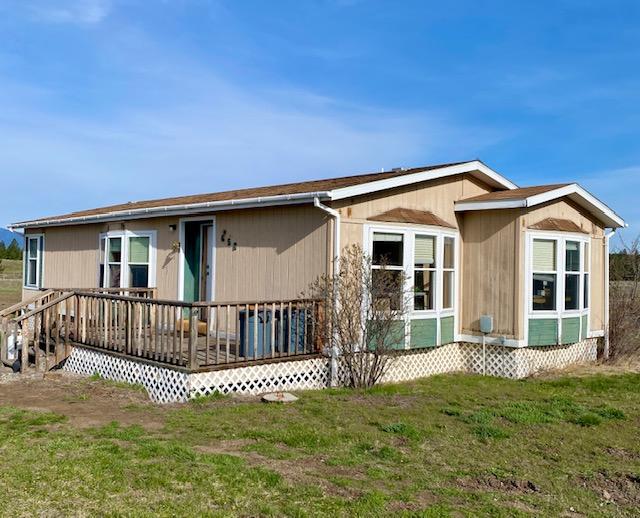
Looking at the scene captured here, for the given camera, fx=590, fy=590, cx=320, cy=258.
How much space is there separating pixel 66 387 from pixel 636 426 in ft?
25.4

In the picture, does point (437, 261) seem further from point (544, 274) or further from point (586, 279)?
point (586, 279)

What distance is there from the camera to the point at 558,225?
429 inches

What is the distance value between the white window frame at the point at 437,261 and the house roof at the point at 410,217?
9 cm

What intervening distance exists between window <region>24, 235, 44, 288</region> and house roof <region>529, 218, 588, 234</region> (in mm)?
13114

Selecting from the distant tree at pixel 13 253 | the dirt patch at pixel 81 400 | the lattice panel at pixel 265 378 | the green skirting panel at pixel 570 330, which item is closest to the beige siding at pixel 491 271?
the green skirting panel at pixel 570 330

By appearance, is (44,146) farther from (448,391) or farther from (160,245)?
(448,391)

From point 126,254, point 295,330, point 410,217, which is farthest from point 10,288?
point 410,217

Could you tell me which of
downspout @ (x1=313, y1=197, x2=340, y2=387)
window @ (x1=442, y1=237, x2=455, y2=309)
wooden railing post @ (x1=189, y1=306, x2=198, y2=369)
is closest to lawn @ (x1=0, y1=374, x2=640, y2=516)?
downspout @ (x1=313, y1=197, x2=340, y2=387)

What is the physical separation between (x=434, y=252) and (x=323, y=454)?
17.9 ft

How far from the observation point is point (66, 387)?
8773mm

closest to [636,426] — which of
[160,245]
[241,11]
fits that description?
[160,245]

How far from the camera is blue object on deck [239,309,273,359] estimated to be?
8.35 metres

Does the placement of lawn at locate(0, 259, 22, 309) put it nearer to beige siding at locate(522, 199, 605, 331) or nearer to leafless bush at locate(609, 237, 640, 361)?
beige siding at locate(522, 199, 605, 331)

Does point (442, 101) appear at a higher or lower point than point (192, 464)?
higher
